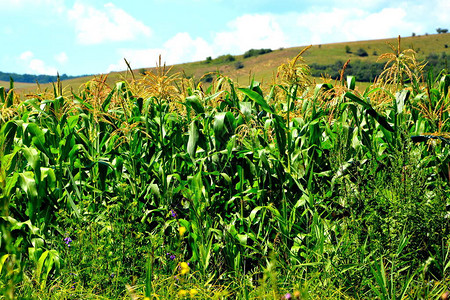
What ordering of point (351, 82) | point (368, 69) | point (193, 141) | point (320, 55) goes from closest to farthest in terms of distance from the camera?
point (193, 141), point (351, 82), point (368, 69), point (320, 55)

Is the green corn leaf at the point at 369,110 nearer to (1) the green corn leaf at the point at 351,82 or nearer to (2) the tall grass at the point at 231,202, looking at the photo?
(2) the tall grass at the point at 231,202

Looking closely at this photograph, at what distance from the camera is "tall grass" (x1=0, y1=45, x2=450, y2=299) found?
2.96 m

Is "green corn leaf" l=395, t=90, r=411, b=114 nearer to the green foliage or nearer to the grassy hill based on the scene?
the grassy hill

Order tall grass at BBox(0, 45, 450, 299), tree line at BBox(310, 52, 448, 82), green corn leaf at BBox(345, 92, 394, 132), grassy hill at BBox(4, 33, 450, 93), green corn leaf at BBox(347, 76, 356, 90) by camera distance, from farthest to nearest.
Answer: grassy hill at BBox(4, 33, 450, 93) < tree line at BBox(310, 52, 448, 82) < green corn leaf at BBox(347, 76, 356, 90) < green corn leaf at BBox(345, 92, 394, 132) < tall grass at BBox(0, 45, 450, 299)

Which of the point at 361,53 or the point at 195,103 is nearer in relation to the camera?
the point at 195,103

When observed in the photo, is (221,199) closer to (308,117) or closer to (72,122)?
(308,117)

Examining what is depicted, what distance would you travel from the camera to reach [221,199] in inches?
146

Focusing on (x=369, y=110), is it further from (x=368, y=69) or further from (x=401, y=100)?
(x=368, y=69)

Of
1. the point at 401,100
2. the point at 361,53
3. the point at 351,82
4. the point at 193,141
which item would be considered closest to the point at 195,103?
the point at 193,141

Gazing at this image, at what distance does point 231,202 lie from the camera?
3639 mm

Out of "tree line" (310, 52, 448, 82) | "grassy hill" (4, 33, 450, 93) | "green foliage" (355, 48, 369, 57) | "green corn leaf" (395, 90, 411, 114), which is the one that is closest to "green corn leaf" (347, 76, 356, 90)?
"tree line" (310, 52, 448, 82)

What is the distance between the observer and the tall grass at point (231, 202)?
9.71 feet

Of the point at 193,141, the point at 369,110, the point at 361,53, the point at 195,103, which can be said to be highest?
the point at 361,53

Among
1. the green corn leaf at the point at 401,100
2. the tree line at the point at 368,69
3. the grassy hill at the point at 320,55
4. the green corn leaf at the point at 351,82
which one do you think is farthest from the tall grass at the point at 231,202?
the grassy hill at the point at 320,55
